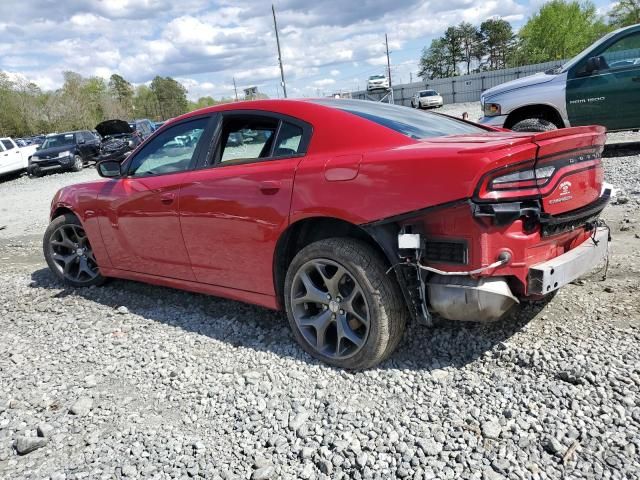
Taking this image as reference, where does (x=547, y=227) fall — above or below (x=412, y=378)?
above

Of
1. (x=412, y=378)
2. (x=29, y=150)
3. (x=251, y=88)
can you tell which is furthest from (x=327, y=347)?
(x=251, y=88)

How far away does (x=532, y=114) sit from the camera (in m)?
8.10

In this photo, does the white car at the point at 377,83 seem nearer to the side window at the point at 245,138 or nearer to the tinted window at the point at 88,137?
the tinted window at the point at 88,137

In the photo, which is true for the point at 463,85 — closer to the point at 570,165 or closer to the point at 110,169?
the point at 110,169

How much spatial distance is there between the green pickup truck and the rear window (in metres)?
4.49

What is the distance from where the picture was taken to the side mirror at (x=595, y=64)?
7715 millimetres

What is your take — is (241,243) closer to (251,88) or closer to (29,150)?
(29,150)

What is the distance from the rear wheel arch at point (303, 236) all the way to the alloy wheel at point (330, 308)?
0.63 ft

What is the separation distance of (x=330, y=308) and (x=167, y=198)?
1.57 meters

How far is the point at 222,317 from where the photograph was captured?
4.05 m

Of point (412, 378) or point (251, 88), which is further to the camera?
point (251, 88)

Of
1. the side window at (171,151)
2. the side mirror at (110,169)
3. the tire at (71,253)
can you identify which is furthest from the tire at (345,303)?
the tire at (71,253)

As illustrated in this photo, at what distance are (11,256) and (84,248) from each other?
2.85m

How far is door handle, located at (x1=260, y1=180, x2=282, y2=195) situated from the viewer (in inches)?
122
